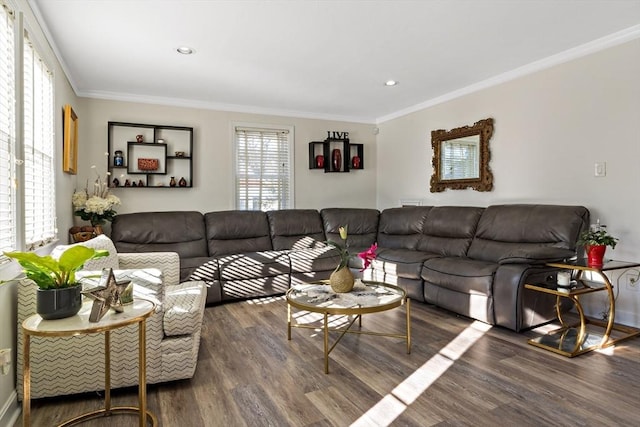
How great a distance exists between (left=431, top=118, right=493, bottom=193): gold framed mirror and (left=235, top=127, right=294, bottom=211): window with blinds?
212 cm

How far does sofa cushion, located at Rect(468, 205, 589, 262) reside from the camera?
10.4ft

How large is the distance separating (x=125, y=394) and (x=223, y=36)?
8.75 feet

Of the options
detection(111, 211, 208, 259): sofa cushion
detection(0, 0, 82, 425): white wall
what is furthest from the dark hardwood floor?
detection(111, 211, 208, 259): sofa cushion

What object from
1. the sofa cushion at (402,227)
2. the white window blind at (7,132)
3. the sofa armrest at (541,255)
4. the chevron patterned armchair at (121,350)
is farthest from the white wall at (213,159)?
the sofa armrest at (541,255)

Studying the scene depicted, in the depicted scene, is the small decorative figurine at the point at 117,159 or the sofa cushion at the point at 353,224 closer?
the small decorative figurine at the point at 117,159

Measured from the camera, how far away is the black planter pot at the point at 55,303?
1.49 meters

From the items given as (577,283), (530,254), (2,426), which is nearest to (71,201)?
(2,426)

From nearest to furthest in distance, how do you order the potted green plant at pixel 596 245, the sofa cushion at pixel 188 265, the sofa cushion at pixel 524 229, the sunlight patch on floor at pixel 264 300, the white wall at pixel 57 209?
1. the white wall at pixel 57 209
2. the potted green plant at pixel 596 245
3. the sofa cushion at pixel 524 229
4. the sofa cushion at pixel 188 265
5. the sunlight patch on floor at pixel 264 300

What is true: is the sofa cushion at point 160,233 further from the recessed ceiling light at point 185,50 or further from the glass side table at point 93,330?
the glass side table at point 93,330

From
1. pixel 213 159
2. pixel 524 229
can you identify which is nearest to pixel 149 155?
pixel 213 159

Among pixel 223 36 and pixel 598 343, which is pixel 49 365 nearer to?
pixel 223 36

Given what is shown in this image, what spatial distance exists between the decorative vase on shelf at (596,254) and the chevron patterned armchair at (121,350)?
2824mm

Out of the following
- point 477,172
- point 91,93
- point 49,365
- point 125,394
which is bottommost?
point 125,394

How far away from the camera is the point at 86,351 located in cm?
205
